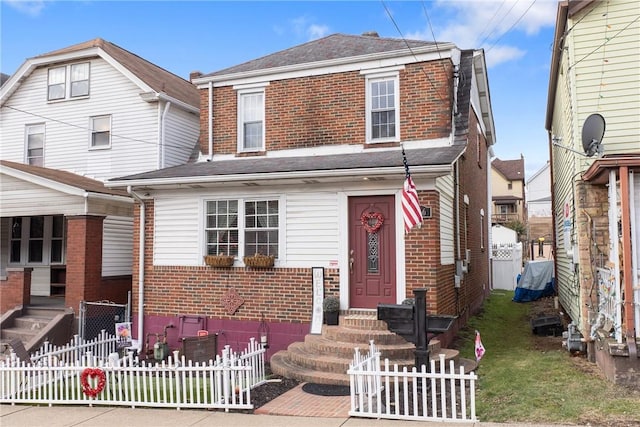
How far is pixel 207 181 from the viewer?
10445 mm

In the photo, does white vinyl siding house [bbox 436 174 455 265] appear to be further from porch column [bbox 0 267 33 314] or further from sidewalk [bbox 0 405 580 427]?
porch column [bbox 0 267 33 314]

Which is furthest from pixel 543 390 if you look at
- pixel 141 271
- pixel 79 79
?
pixel 79 79

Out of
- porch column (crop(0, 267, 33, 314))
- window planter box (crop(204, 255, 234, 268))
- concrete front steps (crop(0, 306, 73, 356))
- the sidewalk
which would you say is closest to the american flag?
the sidewalk

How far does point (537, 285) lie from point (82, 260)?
586 inches

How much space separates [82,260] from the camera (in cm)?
1216

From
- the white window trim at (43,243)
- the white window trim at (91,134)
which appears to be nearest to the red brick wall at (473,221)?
the white window trim at (91,134)

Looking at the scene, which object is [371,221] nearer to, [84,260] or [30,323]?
[84,260]

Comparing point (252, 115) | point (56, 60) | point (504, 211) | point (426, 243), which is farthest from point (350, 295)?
point (504, 211)

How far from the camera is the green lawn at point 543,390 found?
5.81 meters

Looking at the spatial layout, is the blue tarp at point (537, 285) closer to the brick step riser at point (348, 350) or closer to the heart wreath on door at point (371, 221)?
the heart wreath on door at point (371, 221)

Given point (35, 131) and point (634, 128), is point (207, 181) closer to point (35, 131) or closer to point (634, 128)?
point (634, 128)

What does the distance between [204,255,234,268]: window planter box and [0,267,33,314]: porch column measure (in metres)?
5.19

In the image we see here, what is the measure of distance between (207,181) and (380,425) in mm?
6313

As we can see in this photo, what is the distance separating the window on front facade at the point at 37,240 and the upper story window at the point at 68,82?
3.94m
